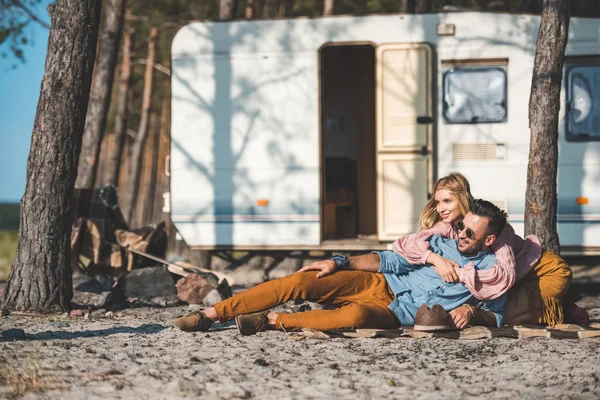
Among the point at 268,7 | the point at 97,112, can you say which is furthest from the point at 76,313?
the point at 268,7

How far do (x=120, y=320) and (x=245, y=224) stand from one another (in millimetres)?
2720

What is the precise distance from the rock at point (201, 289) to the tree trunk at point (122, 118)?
6122 mm

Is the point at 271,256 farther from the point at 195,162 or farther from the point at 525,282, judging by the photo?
the point at 525,282

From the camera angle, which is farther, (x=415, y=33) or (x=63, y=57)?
(x=415, y=33)

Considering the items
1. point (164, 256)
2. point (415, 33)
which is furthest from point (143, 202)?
→ point (415, 33)

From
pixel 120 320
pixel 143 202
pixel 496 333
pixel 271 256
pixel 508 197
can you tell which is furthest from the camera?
pixel 143 202

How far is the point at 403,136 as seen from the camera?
31.1ft

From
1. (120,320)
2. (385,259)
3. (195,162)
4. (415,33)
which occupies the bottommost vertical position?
(120,320)

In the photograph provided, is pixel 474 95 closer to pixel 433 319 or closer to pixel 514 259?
pixel 514 259

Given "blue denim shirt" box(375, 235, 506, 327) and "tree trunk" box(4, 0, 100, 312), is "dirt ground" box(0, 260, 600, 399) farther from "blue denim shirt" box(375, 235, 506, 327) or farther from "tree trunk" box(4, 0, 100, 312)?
"tree trunk" box(4, 0, 100, 312)

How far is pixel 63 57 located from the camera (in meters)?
7.47

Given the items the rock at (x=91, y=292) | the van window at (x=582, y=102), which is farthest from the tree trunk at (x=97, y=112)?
the van window at (x=582, y=102)

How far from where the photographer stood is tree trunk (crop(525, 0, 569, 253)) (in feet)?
25.3

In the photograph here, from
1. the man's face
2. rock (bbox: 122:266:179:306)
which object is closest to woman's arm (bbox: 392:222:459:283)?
the man's face
